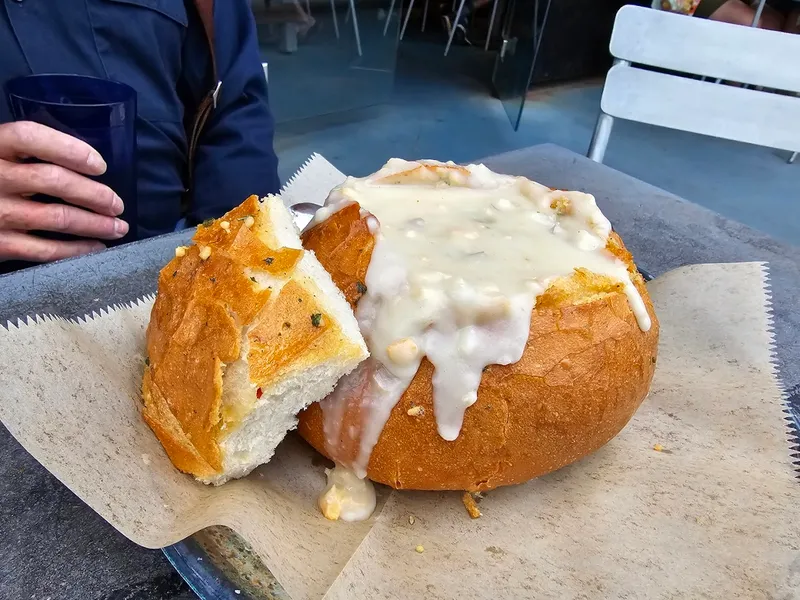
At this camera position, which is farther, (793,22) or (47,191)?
(793,22)

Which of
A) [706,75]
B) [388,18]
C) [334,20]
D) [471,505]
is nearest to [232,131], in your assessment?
[471,505]

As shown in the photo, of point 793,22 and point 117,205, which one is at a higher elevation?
point 117,205

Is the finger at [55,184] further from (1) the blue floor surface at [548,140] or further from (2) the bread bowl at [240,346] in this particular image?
(1) the blue floor surface at [548,140]

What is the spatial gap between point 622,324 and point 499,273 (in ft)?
0.66

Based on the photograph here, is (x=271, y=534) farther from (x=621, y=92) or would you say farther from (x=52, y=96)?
(x=621, y=92)

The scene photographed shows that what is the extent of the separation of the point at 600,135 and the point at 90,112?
1824 mm

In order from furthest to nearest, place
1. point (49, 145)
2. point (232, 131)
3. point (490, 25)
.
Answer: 1. point (490, 25)
2. point (232, 131)
3. point (49, 145)

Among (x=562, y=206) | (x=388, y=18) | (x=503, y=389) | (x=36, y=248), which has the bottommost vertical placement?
(x=388, y=18)

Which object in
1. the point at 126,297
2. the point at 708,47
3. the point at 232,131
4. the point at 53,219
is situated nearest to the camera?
the point at 53,219

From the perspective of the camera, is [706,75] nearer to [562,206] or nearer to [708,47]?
[708,47]

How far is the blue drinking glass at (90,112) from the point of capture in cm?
111

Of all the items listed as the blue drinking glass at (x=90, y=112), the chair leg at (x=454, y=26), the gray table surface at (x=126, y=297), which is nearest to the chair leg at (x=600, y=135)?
the gray table surface at (x=126, y=297)

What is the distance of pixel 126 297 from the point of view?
131 cm

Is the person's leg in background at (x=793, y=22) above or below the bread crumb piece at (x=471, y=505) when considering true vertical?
below
